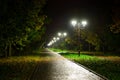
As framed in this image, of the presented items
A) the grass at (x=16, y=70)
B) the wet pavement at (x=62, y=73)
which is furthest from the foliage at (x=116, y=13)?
the wet pavement at (x=62, y=73)

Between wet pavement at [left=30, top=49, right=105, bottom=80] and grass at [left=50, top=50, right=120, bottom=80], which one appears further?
grass at [left=50, top=50, right=120, bottom=80]

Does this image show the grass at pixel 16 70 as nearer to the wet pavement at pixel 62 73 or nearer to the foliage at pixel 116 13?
the wet pavement at pixel 62 73

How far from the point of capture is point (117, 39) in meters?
63.1

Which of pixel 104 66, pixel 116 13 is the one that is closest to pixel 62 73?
Result: pixel 104 66

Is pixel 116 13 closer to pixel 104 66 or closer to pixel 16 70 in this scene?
pixel 104 66

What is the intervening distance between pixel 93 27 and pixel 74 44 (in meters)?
22.2

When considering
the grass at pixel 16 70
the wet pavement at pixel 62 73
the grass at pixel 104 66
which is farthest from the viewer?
the grass at pixel 104 66

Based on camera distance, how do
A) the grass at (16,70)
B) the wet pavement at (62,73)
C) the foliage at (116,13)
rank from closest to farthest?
the wet pavement at (62,73)
the grass at (16,70)
the foliage at (116,13)

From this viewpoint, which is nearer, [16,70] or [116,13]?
[16,70]

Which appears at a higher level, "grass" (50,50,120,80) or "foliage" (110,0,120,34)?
"foliage" (110,0,120,34)

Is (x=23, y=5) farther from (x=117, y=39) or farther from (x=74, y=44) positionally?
(x=74, y=44)

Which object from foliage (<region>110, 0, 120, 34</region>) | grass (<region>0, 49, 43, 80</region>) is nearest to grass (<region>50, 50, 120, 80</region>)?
grass (<region>0, 49, 43, 80</region>)

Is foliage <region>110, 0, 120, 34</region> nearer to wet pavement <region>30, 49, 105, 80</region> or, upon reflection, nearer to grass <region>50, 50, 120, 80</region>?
grass <region>50, 50, 120, 80</region>

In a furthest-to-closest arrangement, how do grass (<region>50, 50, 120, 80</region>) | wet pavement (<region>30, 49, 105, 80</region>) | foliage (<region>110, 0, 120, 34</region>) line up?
foliage (<region>110, 0, 120, 34</region>), grass (<region>50, 50, 120, 80</region>), wet pavement (<region>30, 49, 105, 80</region>)
